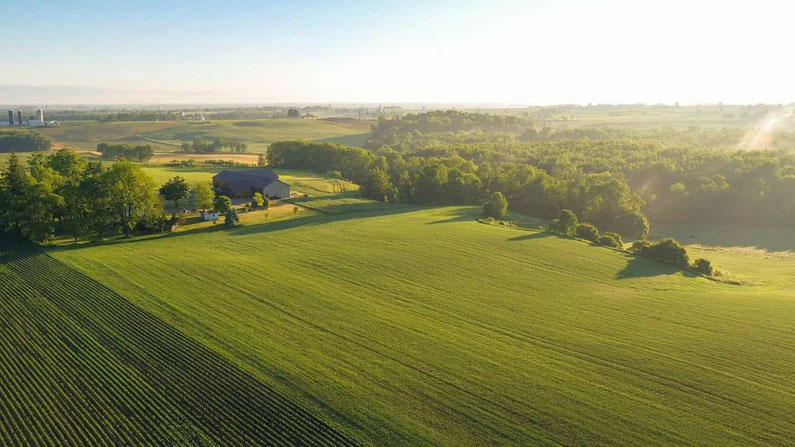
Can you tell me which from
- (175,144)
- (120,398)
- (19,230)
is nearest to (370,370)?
(120,398)

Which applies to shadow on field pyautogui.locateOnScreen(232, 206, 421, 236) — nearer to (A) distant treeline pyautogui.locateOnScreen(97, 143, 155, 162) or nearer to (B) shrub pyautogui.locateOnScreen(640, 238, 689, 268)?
(B) shrub pyautogui.locateOnScreen(640, 238, 689, 268)

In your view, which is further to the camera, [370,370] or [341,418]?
[370,370]

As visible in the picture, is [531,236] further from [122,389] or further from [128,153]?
[128,153]

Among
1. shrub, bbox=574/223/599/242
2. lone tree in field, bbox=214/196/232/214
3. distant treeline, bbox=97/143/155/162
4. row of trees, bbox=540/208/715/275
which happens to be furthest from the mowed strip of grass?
distant treeline, bbox=97/143/155/162

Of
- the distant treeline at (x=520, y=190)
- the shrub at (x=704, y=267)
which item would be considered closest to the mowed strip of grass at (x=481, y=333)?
the shrub at (x=704, y=267)

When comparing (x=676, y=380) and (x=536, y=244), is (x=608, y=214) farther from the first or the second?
(x=676, y=380)

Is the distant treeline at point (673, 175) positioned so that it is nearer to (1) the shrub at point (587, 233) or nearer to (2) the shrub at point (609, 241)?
(1) the shrub at point (587, 233)
